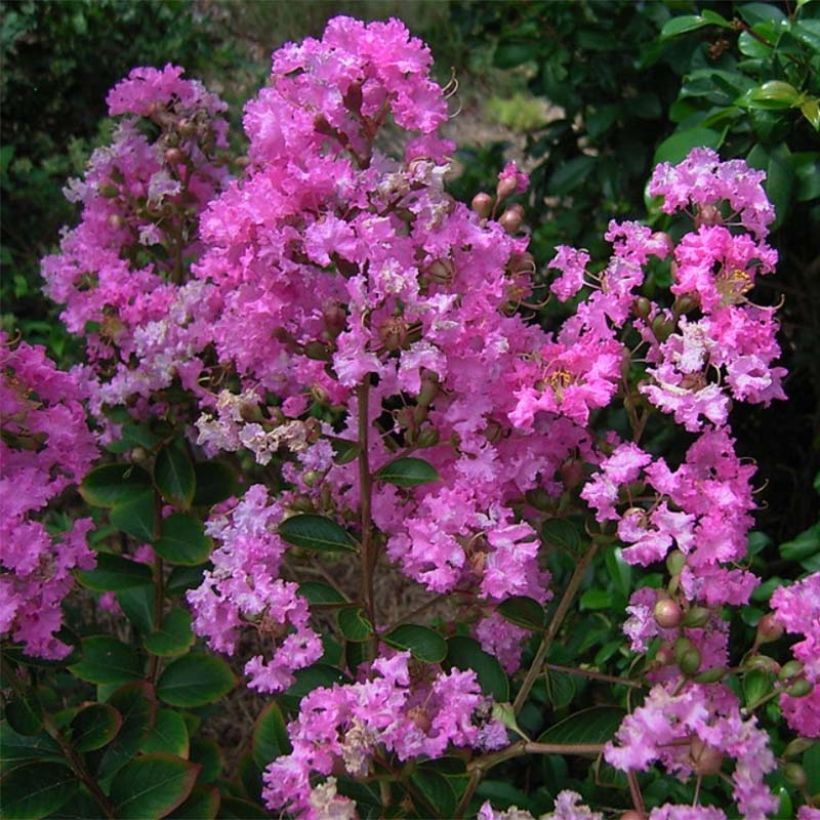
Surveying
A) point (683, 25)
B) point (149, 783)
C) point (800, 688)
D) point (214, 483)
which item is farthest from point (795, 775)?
point (683, 25)

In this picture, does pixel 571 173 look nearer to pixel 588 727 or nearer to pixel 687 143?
pixel 687 143

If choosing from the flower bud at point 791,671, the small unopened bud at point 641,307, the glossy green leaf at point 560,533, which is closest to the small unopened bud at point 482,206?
the small unopened bud at point 641,307

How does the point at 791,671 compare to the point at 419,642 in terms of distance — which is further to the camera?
the point at 419,642

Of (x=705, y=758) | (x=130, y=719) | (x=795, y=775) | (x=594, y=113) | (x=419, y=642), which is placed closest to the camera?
(x=705, y=758)

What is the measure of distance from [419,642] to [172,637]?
473mm

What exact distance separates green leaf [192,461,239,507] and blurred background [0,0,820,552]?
1.98 ft

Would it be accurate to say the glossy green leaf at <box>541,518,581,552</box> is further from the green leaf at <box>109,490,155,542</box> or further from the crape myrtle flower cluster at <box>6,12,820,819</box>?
the green leaf at <box>109,490,155,542</box>

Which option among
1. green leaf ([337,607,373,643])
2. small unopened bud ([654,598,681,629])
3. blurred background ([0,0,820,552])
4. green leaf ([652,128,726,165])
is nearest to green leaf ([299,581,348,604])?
green leaf ([337,607,373,643])

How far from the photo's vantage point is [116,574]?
4.65 ft

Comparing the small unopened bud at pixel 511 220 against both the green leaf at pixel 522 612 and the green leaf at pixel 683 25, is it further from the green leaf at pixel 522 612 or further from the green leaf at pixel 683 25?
the green leaf at pixel 683 25

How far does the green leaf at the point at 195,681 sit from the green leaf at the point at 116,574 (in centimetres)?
12

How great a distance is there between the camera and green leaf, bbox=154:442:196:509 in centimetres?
137

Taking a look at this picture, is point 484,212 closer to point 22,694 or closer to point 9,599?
point 9,599

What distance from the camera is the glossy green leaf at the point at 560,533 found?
41.8 inches
